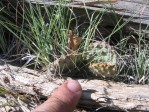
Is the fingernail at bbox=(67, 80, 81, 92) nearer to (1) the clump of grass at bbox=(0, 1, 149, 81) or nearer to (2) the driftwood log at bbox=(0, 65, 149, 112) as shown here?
(2) the driftwood log at bbox=(0, 65, 149, 112)

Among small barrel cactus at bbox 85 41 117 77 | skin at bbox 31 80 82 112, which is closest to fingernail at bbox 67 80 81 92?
skin at bbox 31 80 82 112

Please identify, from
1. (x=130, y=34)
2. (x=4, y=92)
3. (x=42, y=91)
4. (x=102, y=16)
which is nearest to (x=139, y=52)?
(x=130, y=34)

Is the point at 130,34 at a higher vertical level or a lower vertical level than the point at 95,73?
higher

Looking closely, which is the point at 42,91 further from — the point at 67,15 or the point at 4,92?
the point at 67,15

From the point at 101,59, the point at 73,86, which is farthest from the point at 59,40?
the point at 73,86

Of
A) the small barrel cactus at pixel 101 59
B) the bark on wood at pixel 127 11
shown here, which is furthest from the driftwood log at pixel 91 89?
the bark on wood at pixel 127 11

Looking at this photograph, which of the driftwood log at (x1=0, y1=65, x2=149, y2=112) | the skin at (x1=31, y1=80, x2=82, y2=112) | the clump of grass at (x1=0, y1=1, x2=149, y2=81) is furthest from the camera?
the clump of grass at (x1=0, y1=1, x2=149, y2=81)

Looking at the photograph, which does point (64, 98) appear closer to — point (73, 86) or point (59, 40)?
point (73, 86)
